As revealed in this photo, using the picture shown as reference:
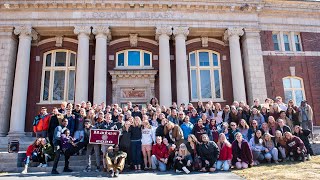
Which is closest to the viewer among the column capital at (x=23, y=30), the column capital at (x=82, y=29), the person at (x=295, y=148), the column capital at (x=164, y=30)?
the person at (x=295, y=148)

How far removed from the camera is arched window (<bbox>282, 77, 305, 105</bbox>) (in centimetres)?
1925

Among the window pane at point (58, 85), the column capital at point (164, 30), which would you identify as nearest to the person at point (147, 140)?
the column capital at point (164, 30)

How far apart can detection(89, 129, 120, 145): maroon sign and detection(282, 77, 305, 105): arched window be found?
1361 cm

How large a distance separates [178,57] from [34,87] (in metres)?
9.50

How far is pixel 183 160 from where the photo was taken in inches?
369

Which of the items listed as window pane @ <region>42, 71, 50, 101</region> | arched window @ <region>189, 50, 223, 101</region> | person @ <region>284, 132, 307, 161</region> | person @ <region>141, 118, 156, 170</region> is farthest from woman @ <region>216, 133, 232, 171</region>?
window pane @ <region>42, 71, 50, 101</region>

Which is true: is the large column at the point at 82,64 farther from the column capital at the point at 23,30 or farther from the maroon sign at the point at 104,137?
the maroon sign at the point at 104,137

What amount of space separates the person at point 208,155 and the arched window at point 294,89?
11.6 m

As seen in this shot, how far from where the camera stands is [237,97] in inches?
704

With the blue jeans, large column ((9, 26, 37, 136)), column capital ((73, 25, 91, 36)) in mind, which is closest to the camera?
the blue jeans

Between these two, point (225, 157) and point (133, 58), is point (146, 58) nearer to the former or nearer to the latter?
point (133, 58)

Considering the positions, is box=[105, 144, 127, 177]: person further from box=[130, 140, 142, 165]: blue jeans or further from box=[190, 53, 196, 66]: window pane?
box=[190, 53, 196, 66]: window pane

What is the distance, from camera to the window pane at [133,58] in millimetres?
19641

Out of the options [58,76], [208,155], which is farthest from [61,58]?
[208,155]
